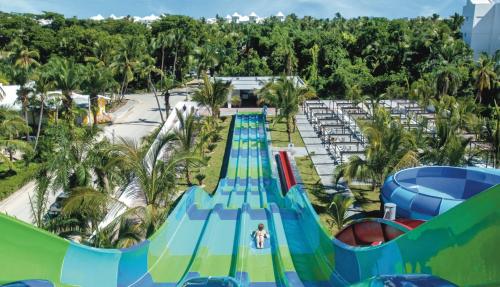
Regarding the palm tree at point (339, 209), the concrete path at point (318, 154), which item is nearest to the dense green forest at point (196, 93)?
the concrete path at point (318, 154)

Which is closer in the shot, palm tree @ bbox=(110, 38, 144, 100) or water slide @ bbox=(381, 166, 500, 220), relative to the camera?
water slide @ bbox=(381, 166, 500, 220)

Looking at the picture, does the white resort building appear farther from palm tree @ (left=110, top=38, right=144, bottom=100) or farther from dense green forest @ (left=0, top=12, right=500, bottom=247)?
palm tree @ (left=110, top=38, right=144, bottom=100)

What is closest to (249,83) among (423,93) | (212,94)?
(212,94)

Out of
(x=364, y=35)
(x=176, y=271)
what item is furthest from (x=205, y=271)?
(x=364, y=35)

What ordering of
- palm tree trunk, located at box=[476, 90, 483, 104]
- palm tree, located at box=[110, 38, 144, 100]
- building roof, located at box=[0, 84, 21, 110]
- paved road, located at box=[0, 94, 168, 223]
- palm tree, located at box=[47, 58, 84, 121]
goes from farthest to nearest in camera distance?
1. palm tree, located at box=[110, 38, 144, 100]
2. palm tree trunk, located at box=[476, 90, 483, 104]
3. building roof, located at box=[0, 84, 21, 110]
4. palm tree, located at box=[47, 58, 84, 121]
5. paved road, located at box=[0, 94, 168, 223]

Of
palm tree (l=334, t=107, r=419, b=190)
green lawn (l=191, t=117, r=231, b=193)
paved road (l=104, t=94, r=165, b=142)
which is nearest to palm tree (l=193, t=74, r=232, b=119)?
green lawn (l=191, t=117, r=231, b=193)

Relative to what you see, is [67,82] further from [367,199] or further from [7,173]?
[367,199]

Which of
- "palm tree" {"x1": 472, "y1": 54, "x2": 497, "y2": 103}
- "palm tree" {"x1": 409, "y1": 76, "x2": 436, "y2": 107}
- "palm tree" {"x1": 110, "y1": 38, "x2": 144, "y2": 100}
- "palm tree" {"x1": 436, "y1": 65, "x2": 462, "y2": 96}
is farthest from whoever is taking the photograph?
"palm tree" {"x1": 110, "y1": 38, "x2": 144, "y2": 100}

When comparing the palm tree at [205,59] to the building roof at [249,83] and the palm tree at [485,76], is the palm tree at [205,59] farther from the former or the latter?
the palm tree at [485,76]
